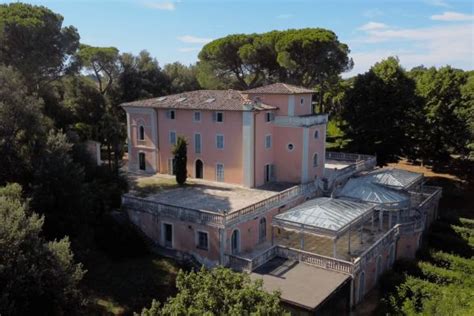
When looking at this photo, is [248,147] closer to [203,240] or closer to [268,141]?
[268,141]

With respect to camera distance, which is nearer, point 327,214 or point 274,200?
point 327,214

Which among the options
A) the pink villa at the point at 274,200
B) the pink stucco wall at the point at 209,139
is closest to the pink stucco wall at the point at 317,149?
the pink villa at the point at 274,200

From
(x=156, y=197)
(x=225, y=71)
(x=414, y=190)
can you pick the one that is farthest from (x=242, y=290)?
(x=225, y=71)

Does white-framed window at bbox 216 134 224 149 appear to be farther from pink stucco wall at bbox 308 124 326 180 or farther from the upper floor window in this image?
the upper floor window

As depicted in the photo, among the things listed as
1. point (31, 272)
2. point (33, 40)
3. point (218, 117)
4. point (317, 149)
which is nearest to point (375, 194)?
point (317, 149)

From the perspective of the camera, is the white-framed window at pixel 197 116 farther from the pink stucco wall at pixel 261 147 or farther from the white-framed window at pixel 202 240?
the white-framed window at pixel 202 240

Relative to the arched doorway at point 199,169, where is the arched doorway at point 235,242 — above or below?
below
